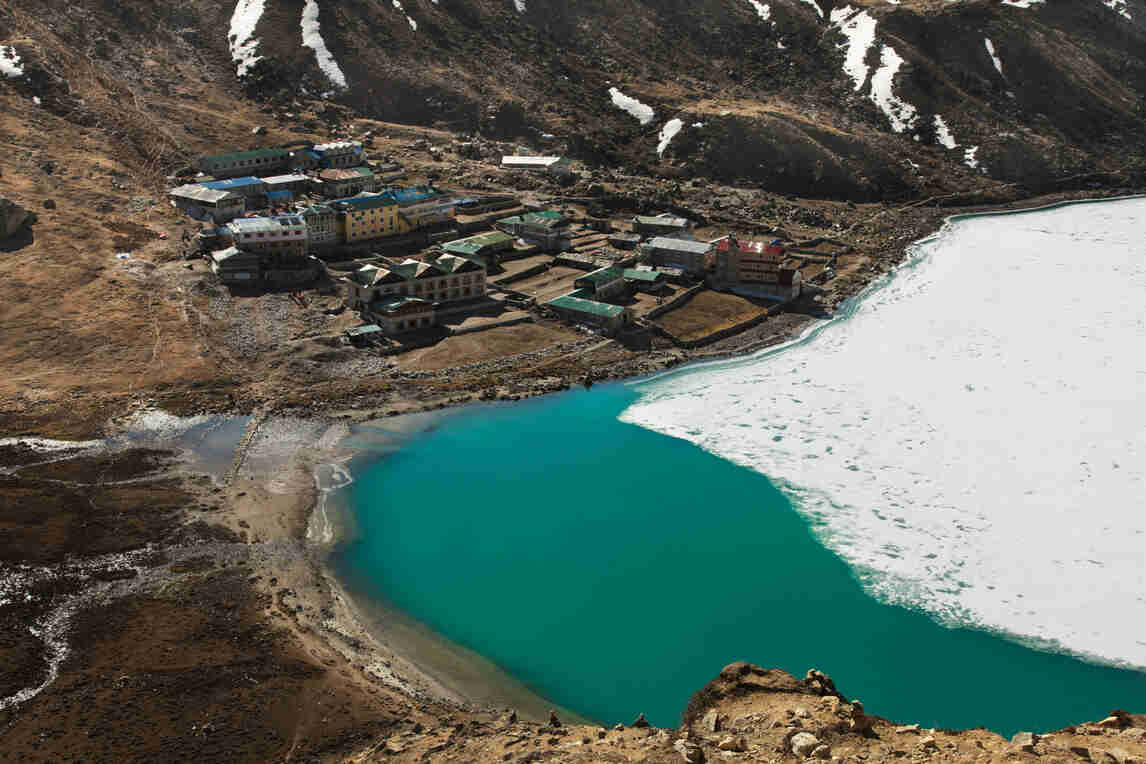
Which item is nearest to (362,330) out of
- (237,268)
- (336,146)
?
(237,268)

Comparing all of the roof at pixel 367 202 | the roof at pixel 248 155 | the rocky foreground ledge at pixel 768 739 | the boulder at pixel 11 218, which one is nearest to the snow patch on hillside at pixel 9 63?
the roof at pixel 248 155

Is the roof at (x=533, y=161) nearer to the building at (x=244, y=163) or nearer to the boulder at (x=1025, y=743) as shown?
the building at (x=244, y=163)

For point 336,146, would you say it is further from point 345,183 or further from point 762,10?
point 762,10

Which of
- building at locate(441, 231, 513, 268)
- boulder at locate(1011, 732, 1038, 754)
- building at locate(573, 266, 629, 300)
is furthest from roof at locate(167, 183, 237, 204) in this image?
boulder at locate(1011, 732, 1038, 754)

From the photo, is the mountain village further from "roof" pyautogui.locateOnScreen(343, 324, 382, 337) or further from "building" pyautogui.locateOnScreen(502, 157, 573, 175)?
"building" pyautogui.locateOnScreen(502, 157, 573, 175)

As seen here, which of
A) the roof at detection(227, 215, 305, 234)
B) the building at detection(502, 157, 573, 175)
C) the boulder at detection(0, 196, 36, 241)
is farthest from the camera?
the building at detection(502, 157, 573, 175)

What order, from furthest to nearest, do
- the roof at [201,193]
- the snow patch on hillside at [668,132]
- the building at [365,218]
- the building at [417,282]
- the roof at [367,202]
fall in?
the snow patch on hillside at [668,132] < the roof at [201,193] < the roof at [367,202] < the building at [365,218] < the building at [417,282]

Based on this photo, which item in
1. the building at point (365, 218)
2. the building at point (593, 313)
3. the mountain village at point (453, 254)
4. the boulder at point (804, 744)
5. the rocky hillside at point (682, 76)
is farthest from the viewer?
the rocky hillside at point (682, 76)

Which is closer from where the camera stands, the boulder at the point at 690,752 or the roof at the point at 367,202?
the boulder at the point at 690,752
